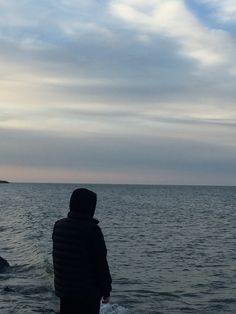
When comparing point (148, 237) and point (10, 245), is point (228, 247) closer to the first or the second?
point (148, 237)

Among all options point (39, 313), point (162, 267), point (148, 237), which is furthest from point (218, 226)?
point (39, 313)

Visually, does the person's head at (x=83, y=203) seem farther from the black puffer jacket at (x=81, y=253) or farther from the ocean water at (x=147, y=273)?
the ocean water at (x=147, y=273)

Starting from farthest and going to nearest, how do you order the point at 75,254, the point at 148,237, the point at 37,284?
the point at 148,237
the point at 37,284
the point at 75,254

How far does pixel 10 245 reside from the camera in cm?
2855

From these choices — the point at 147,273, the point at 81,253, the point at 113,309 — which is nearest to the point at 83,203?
the point at 81,253

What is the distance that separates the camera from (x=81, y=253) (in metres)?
5.57

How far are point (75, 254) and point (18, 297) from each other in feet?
31.1

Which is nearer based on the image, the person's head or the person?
the person

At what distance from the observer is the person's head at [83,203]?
5.71 metres

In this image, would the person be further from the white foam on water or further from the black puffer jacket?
the white foam on water

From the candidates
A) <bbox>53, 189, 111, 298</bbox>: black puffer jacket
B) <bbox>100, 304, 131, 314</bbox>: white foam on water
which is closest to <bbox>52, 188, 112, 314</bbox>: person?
<bbox>53, 189, 111, 298</bbox>: black puffer jacket

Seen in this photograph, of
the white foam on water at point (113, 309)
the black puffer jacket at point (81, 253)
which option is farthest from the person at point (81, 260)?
the white foam on water at point (113, 309)

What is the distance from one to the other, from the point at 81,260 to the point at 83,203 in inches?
24.0

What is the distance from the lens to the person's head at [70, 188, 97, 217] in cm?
571
